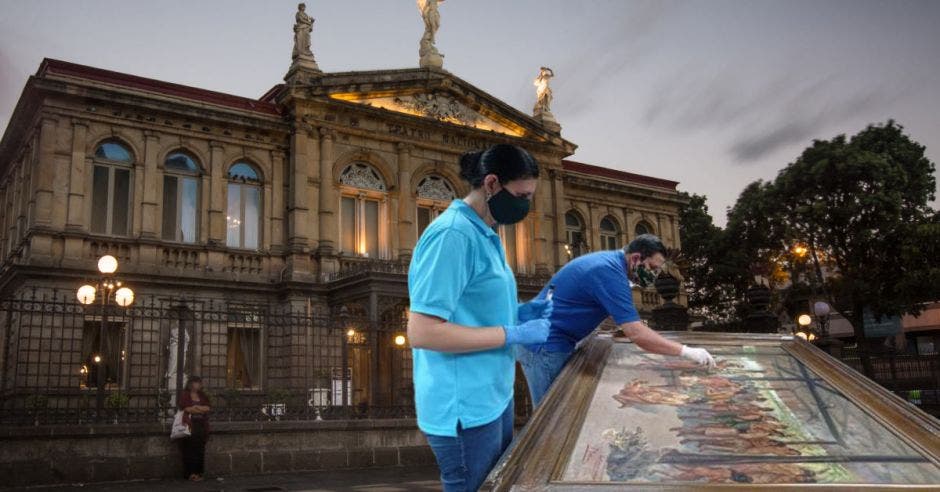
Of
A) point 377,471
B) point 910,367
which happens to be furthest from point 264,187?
point 910,367

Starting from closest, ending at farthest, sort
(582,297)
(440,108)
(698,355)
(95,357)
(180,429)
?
(698,355), (582,297), (180,429), (95,357), (440,108)

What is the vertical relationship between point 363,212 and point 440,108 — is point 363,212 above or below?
below

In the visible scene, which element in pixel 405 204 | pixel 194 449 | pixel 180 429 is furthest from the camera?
pixel 405 204

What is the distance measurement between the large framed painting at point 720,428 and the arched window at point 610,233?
2644 cm

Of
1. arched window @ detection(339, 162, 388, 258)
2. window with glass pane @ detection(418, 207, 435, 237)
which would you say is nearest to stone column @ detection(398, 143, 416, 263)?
arched window @ detection(339, 162, 388, 258)

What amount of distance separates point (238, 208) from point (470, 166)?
1967 cm

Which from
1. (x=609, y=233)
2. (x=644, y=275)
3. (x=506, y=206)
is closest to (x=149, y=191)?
(x=609, y=233)

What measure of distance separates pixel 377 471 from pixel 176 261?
10111mm

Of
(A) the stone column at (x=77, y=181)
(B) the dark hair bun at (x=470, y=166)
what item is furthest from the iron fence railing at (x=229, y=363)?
(B) the dark hair bun at (x=470, y=166)

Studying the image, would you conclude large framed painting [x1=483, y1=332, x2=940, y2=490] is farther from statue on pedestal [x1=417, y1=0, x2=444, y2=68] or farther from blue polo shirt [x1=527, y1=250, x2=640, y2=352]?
statue on pedestal [x1=417, y1=0, x2=444, y2=68]

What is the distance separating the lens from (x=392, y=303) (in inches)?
786

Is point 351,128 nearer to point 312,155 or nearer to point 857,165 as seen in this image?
point 312,155

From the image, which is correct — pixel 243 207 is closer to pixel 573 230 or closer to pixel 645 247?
pixel 573 230

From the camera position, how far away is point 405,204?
76.7 feet
